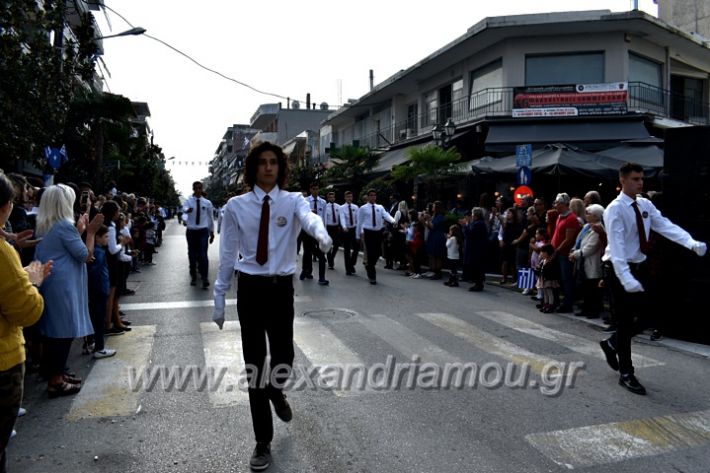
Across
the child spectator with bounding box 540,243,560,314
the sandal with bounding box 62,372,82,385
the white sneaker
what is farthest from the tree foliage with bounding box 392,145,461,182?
the sandal with bounding box 62,372,82,385

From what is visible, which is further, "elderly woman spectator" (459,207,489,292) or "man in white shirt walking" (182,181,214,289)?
"elderly woman spectator" (459,207,489,292)

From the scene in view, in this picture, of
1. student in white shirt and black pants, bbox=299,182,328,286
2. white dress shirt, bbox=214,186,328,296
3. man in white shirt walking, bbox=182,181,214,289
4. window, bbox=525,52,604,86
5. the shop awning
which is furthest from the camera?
window, bbox=525,52,604,86

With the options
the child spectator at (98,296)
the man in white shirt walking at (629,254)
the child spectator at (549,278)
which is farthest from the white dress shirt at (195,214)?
the man in white shirt walking at (629,254)

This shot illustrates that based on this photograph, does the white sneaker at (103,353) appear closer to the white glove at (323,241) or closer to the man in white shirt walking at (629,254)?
the white glove at (323,241)

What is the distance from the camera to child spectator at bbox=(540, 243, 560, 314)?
8977 mm

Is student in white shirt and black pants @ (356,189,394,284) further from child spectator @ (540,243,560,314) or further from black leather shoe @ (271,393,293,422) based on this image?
black leather shoe @ (271,393,293,422)

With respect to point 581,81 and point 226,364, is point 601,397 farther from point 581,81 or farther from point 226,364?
point 581,81

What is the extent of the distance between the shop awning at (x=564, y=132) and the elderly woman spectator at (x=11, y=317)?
19.5 metres

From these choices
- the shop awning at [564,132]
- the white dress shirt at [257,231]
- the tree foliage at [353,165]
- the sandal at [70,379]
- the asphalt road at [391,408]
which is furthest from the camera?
the tree foliage at [353,165]

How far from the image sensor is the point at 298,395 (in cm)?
473

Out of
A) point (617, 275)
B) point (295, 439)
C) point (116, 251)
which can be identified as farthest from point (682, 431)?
point (116, 251)

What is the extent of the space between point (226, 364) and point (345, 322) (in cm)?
227

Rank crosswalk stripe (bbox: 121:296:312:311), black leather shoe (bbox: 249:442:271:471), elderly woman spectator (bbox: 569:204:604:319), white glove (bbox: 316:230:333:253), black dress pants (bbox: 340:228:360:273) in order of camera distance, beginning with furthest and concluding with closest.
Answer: black dress pants (bbox: 340:228:360:273) → crosswalk stripe (bbox: 121:296:312:311) → elderly woman spectator (bbox: 569:204:604:319) → black leather shoe (bbox: 249:442:271:471) → white glove (bbox: 316:230:333:253)

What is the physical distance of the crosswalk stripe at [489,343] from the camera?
585 centimetres
